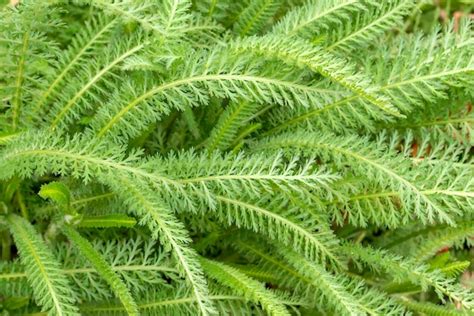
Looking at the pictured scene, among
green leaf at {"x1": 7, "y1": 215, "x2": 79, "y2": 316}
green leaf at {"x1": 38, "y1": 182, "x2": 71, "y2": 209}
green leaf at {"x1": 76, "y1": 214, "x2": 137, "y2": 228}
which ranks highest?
green leaf at {"x1": 38, "y1": 182, "x2": 71, "y2": 209}

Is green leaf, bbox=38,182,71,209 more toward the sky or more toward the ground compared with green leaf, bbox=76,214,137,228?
more toward the sky

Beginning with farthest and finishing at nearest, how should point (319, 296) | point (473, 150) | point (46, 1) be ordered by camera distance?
point (473, 150), point (319, 296), point (46, 1)

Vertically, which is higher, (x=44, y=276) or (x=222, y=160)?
(x=222, y=160)

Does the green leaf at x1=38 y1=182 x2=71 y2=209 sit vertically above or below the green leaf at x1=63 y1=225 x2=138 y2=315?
above

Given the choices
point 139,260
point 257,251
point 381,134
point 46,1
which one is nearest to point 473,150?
point 381,134

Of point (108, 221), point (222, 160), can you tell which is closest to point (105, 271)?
point (108, 221)

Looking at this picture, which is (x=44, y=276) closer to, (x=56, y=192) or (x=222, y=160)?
(x=56, y=192)

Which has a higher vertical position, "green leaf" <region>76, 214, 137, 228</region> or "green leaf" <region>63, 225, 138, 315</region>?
"green leaf" <region>76, 214, 137, 228</region>

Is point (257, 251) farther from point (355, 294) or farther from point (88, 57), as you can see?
point (88, 57)
